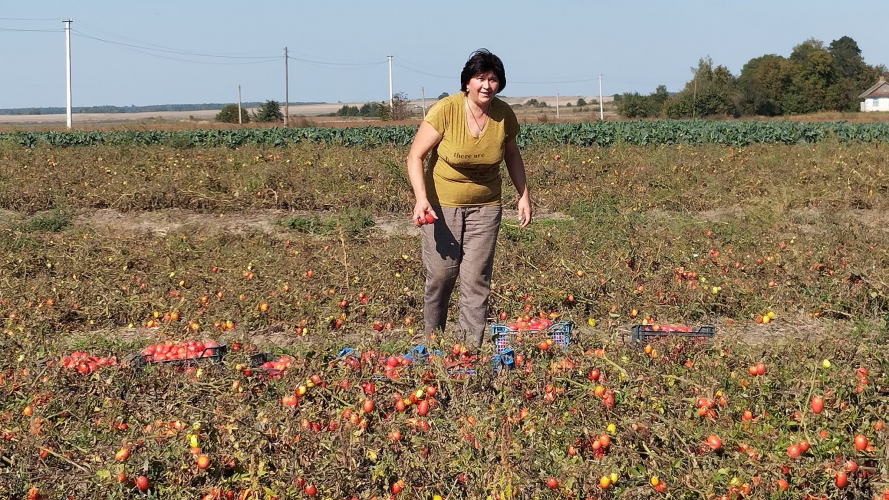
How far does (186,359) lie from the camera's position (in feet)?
12.0

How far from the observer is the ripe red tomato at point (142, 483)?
8.87 ft

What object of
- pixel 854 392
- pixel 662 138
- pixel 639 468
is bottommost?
pixel 639 468

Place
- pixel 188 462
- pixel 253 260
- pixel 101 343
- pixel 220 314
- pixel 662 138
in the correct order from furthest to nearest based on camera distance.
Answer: pixel 662 138 < pixel 253 260 < pixel 220 314 < pixel 101 343 < pixel 188 462

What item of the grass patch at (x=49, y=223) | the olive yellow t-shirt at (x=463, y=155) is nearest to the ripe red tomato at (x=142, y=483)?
the olive yellow t-shirt at (x=463, y=155)

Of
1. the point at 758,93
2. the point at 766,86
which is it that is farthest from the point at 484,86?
the point at 766,86

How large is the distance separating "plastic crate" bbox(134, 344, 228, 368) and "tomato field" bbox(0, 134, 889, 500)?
0.08 ft

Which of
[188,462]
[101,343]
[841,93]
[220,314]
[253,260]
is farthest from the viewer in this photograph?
[841,93]

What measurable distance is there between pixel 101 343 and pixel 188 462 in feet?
5.69

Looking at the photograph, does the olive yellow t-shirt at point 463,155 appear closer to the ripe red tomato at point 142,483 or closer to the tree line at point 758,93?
the ripe red tomato at point 142,483

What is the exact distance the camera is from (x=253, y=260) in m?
7.31

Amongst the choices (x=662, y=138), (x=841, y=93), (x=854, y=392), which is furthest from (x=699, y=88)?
(x=854, y=392)

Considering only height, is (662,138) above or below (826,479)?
above

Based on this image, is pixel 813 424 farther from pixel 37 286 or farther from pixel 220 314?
pixel 37 286

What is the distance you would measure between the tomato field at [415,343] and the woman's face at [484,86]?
1.10 meters
